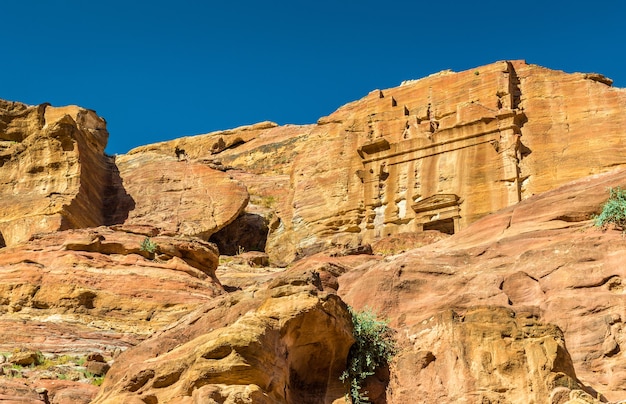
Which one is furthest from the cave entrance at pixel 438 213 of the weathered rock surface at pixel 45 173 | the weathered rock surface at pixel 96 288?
the weathered rock surface at pixel 96 288

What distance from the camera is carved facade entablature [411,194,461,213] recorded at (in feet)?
146

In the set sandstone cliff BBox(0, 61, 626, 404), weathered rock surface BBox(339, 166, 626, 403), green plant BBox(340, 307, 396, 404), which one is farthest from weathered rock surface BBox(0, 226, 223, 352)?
green plant BBox(340, 307, 396, 404)

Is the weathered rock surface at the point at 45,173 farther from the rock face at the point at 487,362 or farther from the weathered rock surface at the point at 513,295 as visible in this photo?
the rock face at the point at 487,362

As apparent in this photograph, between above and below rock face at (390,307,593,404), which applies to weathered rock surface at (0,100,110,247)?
above

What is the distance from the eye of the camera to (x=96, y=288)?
22875 mm

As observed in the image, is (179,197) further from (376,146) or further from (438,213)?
(438,213)

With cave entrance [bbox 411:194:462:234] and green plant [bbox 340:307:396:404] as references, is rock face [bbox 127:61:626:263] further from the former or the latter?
green plant [bbox 340:307:396:404]

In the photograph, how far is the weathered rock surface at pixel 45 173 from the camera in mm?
43250

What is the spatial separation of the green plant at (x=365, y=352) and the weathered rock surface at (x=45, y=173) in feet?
95.0

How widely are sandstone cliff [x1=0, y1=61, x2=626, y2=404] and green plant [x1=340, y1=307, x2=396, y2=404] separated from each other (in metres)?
0.18

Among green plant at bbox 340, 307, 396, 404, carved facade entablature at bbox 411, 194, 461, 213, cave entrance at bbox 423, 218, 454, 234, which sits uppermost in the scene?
carved facade entablature at bbox 411, 194, 461, 213

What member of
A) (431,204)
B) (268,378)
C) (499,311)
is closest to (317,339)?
(268,378)

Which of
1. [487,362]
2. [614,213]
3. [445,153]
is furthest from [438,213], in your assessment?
[487,362]

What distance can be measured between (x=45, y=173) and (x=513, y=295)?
1366 inches
